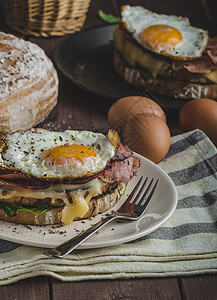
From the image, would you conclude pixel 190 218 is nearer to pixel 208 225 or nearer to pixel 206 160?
pixel 208 225

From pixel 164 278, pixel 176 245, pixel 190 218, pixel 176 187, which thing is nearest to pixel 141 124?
pixel 176 187

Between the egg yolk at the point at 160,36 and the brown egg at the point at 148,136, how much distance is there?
99cm

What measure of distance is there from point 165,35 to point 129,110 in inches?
37.2

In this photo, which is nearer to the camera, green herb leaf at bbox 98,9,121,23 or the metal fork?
the metal fork

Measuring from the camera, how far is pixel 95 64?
3947mm

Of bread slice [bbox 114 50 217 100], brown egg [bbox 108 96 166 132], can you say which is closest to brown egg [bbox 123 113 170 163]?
brown egg [bbox 108 96 166 132]

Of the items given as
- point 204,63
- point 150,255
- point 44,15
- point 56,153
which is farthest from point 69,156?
point 44,15

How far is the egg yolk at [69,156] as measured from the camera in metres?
1.99

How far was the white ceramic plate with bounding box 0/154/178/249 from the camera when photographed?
6.21 ft

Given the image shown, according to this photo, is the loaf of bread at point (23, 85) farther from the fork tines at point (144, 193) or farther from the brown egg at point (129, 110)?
the fork tines at point (144, 193)

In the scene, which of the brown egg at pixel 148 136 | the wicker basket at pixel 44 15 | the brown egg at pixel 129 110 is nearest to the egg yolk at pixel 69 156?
the brown egg at pixel 148 136

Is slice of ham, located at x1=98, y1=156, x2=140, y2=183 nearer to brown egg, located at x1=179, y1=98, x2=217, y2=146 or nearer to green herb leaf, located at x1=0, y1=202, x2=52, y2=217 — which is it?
green herb leaf, located at x1=0, y1=202, x2=52, y2=217

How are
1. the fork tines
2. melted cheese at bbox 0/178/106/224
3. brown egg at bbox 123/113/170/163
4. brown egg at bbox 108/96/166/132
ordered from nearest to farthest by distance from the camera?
melted cheese at bbox 0/178/106/224, the fork tines, brown egg at bbox 123/113/170/163, brown egg at bbox 108/96/166/132

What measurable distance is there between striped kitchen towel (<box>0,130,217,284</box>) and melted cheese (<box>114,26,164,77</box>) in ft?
4.34
